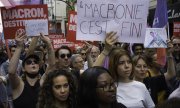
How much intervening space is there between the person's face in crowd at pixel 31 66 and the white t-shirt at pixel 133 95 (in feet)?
3.87

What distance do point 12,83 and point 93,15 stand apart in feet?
3.87

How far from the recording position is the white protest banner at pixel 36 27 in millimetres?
5977

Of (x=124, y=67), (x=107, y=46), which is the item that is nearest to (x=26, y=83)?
(x=107, y=46)

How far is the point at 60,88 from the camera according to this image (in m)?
3.49

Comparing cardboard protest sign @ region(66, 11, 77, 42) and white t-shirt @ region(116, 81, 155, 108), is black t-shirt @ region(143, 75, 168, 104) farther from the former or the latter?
cardboard protest sign @ region(66, 11, 77, 42)

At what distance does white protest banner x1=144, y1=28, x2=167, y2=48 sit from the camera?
6.38 meters

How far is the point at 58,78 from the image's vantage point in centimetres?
354

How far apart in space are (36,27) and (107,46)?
81.5 inches

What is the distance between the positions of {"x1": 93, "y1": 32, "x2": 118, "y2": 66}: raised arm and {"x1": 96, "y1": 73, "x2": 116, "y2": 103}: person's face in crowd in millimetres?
838

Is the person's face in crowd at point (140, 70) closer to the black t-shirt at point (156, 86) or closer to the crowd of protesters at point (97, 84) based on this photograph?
the crowd of protesters at point (97, 84)

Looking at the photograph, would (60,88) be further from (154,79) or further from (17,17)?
(17,17)

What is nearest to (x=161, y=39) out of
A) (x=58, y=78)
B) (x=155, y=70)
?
(x=155, y=70)

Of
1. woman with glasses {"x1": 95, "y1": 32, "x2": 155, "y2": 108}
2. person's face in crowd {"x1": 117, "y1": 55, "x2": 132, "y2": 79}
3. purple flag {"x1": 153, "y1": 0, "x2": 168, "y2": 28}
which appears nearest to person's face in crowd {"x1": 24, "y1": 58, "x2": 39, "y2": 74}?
woman with glasses {"x1": 95, "y1": 32, "x2": 155, "y2": 108}

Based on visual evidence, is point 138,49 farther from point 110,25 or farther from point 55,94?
point 55,94
